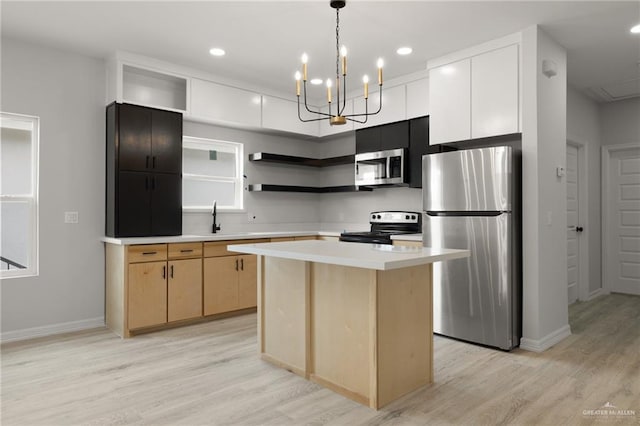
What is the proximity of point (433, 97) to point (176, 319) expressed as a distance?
332 centimetres

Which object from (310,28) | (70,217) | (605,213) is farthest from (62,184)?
(605,213)

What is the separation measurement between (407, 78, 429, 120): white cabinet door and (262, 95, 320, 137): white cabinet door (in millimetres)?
1493

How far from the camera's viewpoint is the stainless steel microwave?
469 cm

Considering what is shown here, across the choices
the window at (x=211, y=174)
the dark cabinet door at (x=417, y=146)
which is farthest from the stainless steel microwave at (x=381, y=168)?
the window at (x=211, y=174)

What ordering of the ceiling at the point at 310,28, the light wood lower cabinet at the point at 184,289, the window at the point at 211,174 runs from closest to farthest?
1. the ceiling at the point at 310,28
2. the light wood lower cabinet at the point at 184,289
3. the window at the point at 211,174

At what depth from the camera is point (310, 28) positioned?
3535 millimetres

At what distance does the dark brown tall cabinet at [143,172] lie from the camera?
405cm

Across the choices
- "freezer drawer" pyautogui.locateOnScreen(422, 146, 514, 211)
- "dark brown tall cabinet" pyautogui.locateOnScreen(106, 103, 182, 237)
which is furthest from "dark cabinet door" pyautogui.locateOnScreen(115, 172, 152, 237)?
"freezer drawer" pyautogui.locateOnScreen(422, 146, 514, 211)

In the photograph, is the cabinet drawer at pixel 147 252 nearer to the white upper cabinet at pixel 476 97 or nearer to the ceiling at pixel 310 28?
the ceiling at pixel 310 28

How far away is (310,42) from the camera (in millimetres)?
3828

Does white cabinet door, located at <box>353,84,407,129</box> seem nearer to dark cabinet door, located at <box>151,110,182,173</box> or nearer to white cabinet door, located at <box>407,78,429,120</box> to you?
white cabinet door, located at <box>407,78,429,120</box>

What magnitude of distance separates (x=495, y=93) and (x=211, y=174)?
321 cm

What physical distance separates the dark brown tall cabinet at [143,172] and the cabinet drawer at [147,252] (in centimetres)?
26

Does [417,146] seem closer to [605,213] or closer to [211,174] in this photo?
[211,174]
